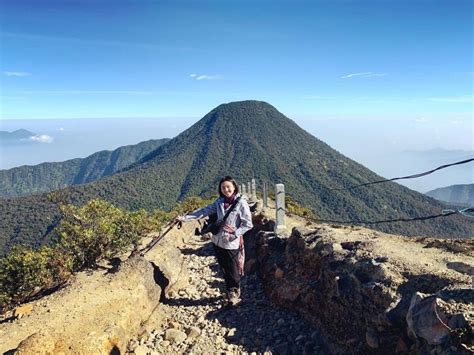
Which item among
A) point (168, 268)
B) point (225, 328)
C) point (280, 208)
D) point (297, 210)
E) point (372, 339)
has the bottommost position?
point (297, 210)

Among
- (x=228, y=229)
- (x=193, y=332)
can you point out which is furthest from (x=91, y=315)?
(x=228, y=229)

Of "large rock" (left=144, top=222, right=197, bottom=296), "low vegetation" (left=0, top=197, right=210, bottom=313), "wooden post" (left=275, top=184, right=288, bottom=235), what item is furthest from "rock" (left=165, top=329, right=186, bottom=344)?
"wooden post" (left=275, top=184, right=288, bottom=235)

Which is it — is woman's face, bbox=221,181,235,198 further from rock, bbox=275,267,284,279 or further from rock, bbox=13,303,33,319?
rock, bbox=13,303,33,319

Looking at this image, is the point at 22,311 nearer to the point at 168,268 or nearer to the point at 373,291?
the point at 168,268

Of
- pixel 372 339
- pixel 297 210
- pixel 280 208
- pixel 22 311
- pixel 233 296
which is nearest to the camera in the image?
pixel 372 339

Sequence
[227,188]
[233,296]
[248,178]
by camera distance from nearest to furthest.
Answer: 1. [227,188]
2. [233,296]
3. [248,178]

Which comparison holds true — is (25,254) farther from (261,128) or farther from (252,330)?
(261,128)

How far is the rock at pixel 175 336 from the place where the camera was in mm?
5828

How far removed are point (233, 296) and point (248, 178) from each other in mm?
105773

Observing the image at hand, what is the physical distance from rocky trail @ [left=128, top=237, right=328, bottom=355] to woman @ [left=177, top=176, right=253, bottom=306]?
19.6 inches

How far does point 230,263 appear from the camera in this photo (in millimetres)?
6547

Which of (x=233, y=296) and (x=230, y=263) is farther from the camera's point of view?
(x=233, y=296)

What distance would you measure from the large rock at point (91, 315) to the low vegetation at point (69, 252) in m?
0.72

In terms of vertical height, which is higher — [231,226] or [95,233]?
[231,226]
